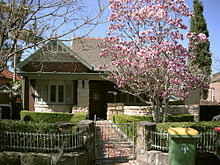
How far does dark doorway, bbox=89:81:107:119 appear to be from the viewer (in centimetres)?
1605

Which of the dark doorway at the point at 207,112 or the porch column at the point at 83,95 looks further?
the dark doorway at the point at 207,112

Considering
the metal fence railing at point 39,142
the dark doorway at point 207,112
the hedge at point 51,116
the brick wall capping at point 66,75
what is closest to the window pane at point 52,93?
the brick wall capping at point 66,75

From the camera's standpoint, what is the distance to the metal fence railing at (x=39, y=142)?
6.10 meters

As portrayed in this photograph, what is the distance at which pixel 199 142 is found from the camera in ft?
21.4

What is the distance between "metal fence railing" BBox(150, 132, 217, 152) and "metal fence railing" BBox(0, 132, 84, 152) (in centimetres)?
235

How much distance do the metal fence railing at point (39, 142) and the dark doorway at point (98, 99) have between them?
9688 mm

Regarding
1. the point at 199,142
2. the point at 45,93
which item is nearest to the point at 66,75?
the point at 45,93

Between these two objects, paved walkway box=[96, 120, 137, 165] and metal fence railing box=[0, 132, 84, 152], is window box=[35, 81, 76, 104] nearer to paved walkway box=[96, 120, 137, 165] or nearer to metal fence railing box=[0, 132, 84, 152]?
paved walkway box=[96, 120, 137, 165]

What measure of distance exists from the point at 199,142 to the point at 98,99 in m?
10.6

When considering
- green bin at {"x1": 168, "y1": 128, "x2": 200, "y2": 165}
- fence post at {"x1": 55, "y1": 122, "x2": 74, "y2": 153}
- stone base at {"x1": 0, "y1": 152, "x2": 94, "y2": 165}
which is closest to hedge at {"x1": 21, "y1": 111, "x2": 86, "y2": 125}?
fence post at {"x1": 55, "y1": 122, "x2": 74, "y2": 153}

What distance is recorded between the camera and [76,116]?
11297mm

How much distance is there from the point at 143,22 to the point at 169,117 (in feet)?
17.9

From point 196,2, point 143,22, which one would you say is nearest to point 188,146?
point 143,22

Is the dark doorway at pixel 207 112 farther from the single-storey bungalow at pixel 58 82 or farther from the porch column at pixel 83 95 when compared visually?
the porch column at pixel 83 95
